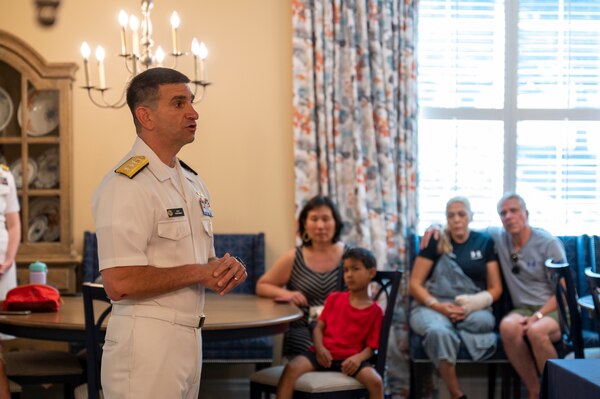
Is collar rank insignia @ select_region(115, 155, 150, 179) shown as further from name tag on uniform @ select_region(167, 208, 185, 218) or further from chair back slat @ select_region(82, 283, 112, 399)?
chair back slat @ select_region(82, 283, 112, 399)

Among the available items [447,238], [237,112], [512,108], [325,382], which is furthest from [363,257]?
[512,108]

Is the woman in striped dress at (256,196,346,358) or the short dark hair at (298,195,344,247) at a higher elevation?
the short dark hair at (298,195,344,247)

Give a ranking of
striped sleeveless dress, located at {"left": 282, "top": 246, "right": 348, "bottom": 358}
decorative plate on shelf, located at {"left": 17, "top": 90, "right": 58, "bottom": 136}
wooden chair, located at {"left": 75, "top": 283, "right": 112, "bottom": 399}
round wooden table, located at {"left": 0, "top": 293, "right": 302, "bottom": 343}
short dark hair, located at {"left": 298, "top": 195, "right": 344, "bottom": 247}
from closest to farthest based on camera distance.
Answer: wooden chair, located at {"left": 75, "top": 283, "right": 112, "bottom": 399}
round wooden table, located at {"left": 0, "top": 293, "right": 302, "bottom": 343}
striped sleeveless dress, located at {"left": 282, "top": 246, "right": 348, "bottom": 358}
short dark hair, located at {"left": 298, "top": 195, "right": 344, "bottom": 247}
decorative plate on shelf, located at {"left": 17, "top": 90, "right": 58, "bottom": 136}

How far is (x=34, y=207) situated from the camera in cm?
528

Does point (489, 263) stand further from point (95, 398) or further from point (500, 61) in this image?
point (95, 398)

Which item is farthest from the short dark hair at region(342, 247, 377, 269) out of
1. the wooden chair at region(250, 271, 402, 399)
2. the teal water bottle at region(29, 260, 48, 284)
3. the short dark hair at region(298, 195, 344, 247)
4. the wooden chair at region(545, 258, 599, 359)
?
the teal water bottle at region(29, 260, 48, 284)

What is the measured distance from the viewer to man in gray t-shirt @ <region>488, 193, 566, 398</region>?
4734 millimetres

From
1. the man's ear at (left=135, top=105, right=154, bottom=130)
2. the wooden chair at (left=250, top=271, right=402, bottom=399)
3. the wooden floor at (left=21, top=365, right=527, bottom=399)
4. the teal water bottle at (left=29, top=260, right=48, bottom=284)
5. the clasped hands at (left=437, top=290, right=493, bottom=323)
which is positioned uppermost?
the man's ear at (left=135, top=105, right=154, bottom=130)

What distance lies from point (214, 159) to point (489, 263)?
180 centimetres

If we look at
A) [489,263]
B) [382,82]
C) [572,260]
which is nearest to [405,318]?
[489,263]

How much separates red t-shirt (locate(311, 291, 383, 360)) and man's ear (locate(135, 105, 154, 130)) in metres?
1.91

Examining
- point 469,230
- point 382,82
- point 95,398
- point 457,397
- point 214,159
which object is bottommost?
point 457,397

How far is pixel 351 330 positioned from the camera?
152 inches

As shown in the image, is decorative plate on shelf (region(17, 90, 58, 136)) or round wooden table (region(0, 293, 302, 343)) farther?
decorative plate on shelf (region(17, 90, 58, 136))
